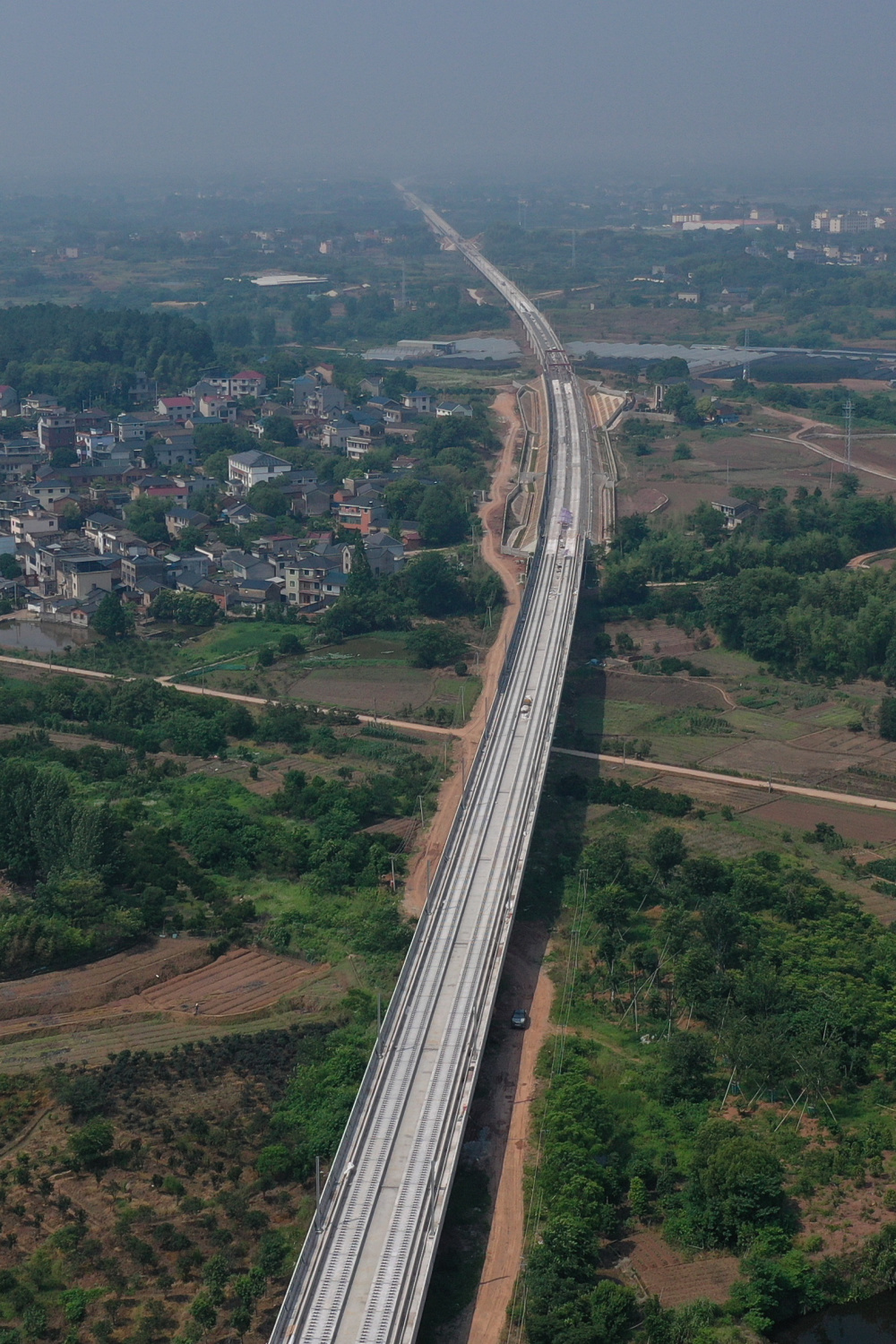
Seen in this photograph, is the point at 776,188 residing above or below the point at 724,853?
above

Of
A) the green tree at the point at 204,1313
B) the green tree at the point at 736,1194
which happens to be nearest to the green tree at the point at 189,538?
the green tree at the point at 736,1194

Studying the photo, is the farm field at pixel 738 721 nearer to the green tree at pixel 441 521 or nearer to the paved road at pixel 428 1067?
the paved road at pixel 428 1067

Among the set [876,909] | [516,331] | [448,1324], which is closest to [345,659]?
[876,909]

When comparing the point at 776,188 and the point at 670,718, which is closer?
the point at 670,718

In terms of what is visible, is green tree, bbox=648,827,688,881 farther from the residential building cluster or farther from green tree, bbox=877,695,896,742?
the residential building cluster

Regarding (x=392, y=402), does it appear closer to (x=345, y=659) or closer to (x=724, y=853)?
(x=345, y=659)

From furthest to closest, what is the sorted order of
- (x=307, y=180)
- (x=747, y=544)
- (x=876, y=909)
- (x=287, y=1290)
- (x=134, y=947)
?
(x=307, y=180) → (x=747, y=544) → (x=876, y=909) → (x=134, y=947) → (x=287, y=1290)

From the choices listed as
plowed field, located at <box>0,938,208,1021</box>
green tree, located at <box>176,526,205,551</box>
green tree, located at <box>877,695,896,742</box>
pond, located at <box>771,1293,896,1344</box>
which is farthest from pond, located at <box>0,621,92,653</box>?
pond, located at <box>771,1293,896,1344</box>

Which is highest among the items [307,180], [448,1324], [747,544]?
[307,180]

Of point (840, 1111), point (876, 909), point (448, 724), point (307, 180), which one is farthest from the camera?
point (307, 180)
